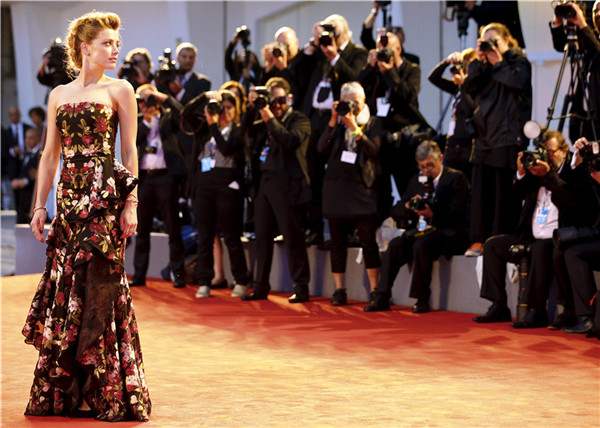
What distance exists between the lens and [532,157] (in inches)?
203

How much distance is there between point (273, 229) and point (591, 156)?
2.48 m

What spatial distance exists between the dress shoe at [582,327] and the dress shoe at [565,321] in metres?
0.07

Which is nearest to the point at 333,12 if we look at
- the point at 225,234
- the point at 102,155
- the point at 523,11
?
the point at 523,11

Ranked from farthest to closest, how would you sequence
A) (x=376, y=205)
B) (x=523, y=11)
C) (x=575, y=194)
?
(x=523, y=11) < (x=376, y=205) < (x=575, y=194)

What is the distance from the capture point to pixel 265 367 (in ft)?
13.4

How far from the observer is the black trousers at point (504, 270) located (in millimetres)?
5172

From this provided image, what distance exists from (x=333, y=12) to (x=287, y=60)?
9.75 feet

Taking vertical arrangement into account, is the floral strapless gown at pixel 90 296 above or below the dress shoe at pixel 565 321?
above

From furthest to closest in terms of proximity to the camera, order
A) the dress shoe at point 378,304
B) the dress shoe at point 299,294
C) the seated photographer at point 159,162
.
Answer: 1. the seated photographer at point 159,162
2. the dress shoe at point 299,294
3. the dress shoe at point 378,304

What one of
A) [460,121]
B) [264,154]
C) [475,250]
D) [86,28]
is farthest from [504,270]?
[86,28]

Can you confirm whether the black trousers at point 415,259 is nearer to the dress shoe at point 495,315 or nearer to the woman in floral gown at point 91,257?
the dress shoe at point 495,315

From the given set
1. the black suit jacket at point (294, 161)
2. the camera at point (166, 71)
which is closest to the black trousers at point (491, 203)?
the black suit jacket at point (294, 161)

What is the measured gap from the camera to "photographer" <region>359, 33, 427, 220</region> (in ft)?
21.0

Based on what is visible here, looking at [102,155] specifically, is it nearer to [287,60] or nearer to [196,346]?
[196,346]
